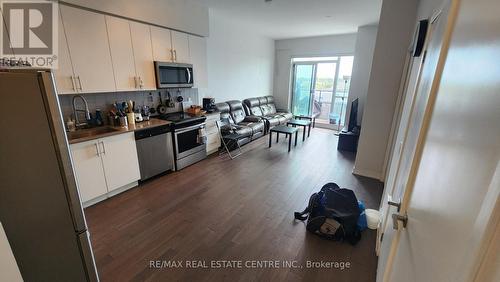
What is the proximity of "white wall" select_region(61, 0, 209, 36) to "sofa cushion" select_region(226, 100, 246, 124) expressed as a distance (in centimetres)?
175

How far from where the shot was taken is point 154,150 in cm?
319

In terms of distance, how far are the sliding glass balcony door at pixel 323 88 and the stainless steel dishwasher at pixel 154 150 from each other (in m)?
5.14

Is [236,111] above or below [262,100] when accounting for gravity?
below

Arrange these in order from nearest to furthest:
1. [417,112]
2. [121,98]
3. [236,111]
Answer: [417,112] < [121,98] < [236,111]

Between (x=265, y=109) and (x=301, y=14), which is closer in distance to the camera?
(x=301, y=14)

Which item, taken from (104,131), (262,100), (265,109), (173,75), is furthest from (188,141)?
(262,100)

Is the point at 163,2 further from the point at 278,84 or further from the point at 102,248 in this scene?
the point at 278,84

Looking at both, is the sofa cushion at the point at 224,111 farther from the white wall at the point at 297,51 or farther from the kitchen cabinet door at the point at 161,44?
the white wall at the point at 297,51

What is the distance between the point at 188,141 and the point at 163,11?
2.02 m

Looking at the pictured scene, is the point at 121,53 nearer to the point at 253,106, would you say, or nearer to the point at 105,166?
the point at 105,166

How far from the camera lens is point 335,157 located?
4.38 m

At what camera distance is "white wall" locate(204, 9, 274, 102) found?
187 inches

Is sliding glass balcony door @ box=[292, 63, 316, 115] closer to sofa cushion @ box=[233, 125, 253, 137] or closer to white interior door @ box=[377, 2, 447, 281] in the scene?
sofa cushion @ box=[233, 125, 253, 137]

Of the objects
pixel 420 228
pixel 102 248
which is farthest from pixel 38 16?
pixel 420 228
